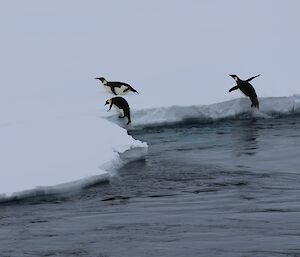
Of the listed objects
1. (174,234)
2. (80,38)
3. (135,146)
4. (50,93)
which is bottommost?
(174,234)

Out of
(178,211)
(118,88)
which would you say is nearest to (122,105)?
(118,88)

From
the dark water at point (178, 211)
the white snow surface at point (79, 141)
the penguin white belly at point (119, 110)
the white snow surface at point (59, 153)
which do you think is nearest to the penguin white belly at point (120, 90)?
the white snow surface at point (79, 141)

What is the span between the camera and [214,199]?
33.2ft

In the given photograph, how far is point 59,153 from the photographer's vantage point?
12.0 metres

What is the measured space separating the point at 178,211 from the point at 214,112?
6.97m

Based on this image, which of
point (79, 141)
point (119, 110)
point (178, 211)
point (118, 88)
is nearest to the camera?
point (178, 211)

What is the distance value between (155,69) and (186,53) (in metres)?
1.65

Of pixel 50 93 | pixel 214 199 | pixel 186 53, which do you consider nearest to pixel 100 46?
pixel 186 53

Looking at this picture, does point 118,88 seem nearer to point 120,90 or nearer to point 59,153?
point 120,90

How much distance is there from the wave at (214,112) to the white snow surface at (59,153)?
139 cm

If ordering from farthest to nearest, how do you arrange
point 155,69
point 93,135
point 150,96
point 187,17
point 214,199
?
point 187,17
point 155,69
point 150,96
point 93,135
point 214,199

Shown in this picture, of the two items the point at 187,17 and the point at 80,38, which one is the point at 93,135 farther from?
the point at 187,17

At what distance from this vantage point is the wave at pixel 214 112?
15.8 meters

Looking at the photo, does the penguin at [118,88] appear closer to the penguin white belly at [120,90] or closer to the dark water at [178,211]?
the penguin white belly at [120,90]
